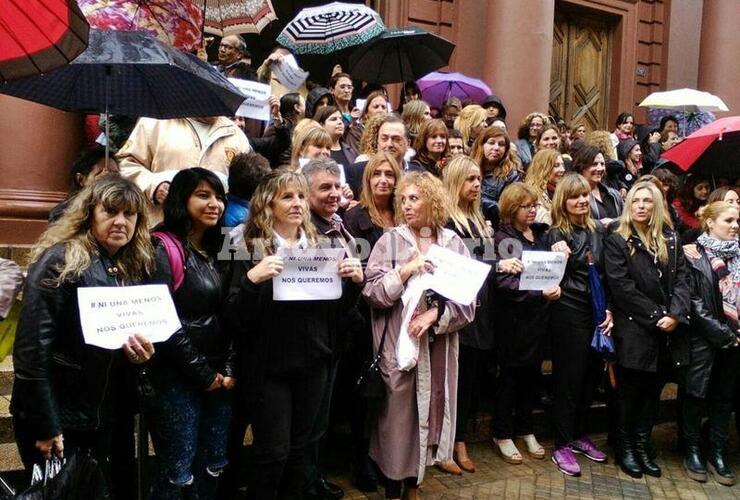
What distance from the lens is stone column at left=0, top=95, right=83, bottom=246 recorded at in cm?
617

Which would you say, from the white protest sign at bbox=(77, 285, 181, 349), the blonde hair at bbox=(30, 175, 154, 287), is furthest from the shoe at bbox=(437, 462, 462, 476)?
the blonde hair at bbox=(30, 175, 154, 287)

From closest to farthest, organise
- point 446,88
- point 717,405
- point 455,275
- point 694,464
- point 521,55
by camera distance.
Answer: point 455,275, point 694,464, point 717,405, point 446,88, point 521,55

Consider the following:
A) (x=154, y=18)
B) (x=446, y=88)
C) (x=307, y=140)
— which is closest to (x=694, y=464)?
(x=307, y=140)

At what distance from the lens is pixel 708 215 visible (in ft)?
19.4

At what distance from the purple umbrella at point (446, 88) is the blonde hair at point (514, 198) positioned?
14.8 ft

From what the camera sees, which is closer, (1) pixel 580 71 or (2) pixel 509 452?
(2) pixel 509 452

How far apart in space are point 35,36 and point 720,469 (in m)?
5.72

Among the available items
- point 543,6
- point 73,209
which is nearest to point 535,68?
point 543,6

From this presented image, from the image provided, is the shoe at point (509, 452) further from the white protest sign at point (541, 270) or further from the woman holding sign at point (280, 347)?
the woman holding sign at point (280, 347)

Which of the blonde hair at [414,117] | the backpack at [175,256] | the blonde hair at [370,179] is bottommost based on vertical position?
the backpack at [175,256]

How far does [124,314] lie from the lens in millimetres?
3207

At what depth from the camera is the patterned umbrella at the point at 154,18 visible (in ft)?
14.1

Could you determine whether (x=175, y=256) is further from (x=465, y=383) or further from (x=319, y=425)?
(x=465, y=383)

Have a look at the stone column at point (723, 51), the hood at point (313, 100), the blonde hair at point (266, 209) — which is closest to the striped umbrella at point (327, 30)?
the hood at point (313, 100)
